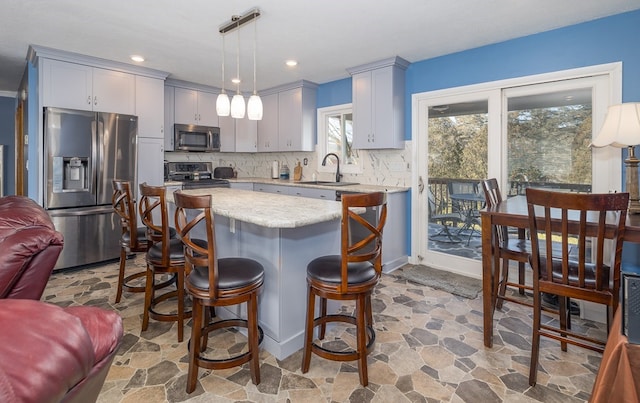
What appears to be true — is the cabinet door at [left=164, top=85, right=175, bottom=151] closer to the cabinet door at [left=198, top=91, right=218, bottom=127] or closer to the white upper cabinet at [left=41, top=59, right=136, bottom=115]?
the cabinet door at [left=198, top=91, right=218, bottom=127]

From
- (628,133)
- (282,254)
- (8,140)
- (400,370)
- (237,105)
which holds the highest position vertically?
(8,140)

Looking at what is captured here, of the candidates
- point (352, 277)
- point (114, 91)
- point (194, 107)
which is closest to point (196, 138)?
point (194, 107)

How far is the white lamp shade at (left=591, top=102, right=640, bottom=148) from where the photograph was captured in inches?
87.8

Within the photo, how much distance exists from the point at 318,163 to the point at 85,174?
10.0 ft

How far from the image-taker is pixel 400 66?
156 inches

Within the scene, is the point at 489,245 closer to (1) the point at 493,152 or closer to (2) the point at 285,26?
(1) the point at 493,152

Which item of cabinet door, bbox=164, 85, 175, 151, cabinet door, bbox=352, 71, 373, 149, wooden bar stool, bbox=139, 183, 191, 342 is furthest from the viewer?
cabinet door, bbox=164, 85, 175, 151

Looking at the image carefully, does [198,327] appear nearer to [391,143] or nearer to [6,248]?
[6,248]

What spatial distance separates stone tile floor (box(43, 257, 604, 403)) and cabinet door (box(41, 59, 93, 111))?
2556 millimetres

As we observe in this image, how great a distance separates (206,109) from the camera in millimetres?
5359

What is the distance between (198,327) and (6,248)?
98 cm

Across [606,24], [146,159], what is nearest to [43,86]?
[146,159]

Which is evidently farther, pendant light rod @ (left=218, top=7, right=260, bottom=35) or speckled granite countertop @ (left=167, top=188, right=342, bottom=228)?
pendant light rod @ (left=218, top=7, right=260, bottom=35)

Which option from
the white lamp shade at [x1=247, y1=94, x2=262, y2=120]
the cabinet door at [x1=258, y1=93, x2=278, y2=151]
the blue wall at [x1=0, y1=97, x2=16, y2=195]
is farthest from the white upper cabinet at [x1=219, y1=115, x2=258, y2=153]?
the blue wall at [x1=0, y1=97, x2=16, y2=195]
